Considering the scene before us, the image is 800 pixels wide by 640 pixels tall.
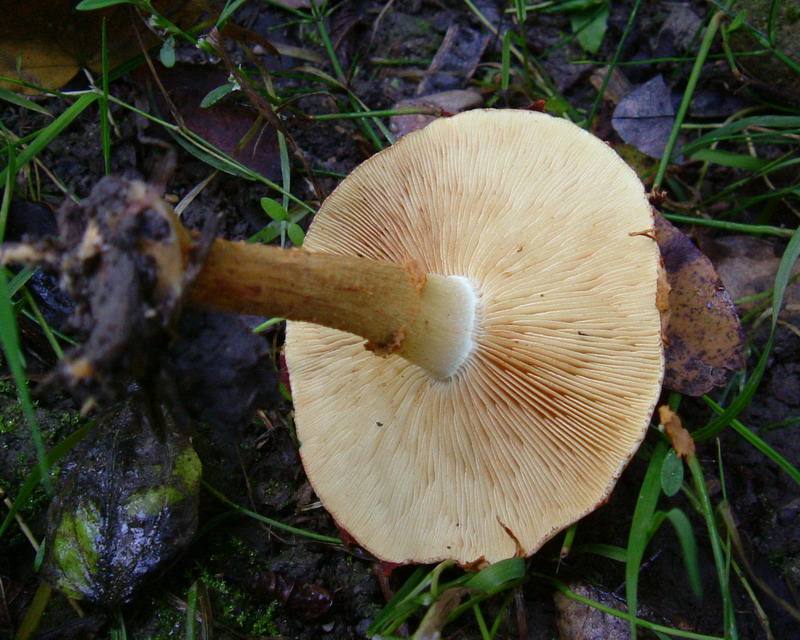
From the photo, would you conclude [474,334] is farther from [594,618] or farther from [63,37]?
[63,37]

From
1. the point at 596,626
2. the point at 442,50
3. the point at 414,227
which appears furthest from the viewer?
the point at 442,50

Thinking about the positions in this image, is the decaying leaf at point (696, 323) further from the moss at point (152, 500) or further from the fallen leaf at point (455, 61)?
the moss at point (152, 500)

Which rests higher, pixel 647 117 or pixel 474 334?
pixel 647 117

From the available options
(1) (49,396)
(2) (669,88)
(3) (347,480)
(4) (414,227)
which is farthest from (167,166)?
(2) (669,88)

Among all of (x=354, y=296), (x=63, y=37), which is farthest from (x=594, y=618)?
(x=63, y=37)

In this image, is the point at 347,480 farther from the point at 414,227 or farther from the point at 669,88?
the point at 669,88

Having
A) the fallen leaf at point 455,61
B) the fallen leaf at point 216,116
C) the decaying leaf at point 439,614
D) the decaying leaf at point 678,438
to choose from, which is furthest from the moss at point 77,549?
the fallen leaf at point 455,61
